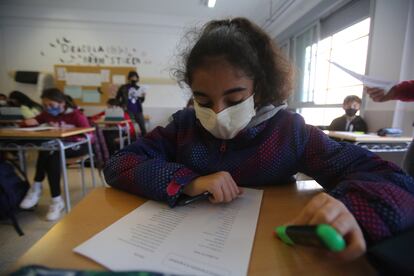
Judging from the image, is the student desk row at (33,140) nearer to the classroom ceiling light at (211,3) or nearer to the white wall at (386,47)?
the white wall at (386,47)

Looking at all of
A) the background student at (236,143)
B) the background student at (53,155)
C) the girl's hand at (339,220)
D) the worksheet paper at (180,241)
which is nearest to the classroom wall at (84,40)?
the background student at (53,155)

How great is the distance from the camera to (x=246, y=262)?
30cm

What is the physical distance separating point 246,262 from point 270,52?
2.07ft

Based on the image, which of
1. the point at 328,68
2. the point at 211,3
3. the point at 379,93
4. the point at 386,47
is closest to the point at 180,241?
the point at 379,93

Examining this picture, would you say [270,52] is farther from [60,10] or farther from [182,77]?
[60,10]

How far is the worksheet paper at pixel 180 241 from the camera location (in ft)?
0.95

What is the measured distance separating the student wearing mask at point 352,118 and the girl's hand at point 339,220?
2446 mm

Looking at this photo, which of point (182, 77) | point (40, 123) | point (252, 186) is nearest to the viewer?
point (252, 186)

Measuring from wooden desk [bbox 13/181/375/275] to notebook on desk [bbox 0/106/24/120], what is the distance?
393 centimetres

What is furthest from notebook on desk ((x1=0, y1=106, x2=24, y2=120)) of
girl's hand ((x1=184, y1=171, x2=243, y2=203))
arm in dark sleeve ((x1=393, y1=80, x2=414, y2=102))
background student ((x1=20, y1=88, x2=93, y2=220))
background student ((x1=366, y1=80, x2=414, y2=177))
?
arm in dark sleeve ((x1=393, y1=80, x2=414, y2=102))

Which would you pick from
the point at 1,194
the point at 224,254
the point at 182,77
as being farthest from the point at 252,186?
the point at 1,194

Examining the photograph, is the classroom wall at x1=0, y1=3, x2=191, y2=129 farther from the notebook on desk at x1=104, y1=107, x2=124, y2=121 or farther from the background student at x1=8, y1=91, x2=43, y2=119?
the notebook on desk at x1=104, y1=107, x2=124, y2=121

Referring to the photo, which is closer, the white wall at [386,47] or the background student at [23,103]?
the white wall at [386,47]

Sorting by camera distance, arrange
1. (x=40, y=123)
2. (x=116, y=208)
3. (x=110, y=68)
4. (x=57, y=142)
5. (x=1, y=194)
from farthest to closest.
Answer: (x=110, y=68)
(x=40, y=123)
(x=57, y=142)
(x=1, y=194)
(x=116, y=208)
